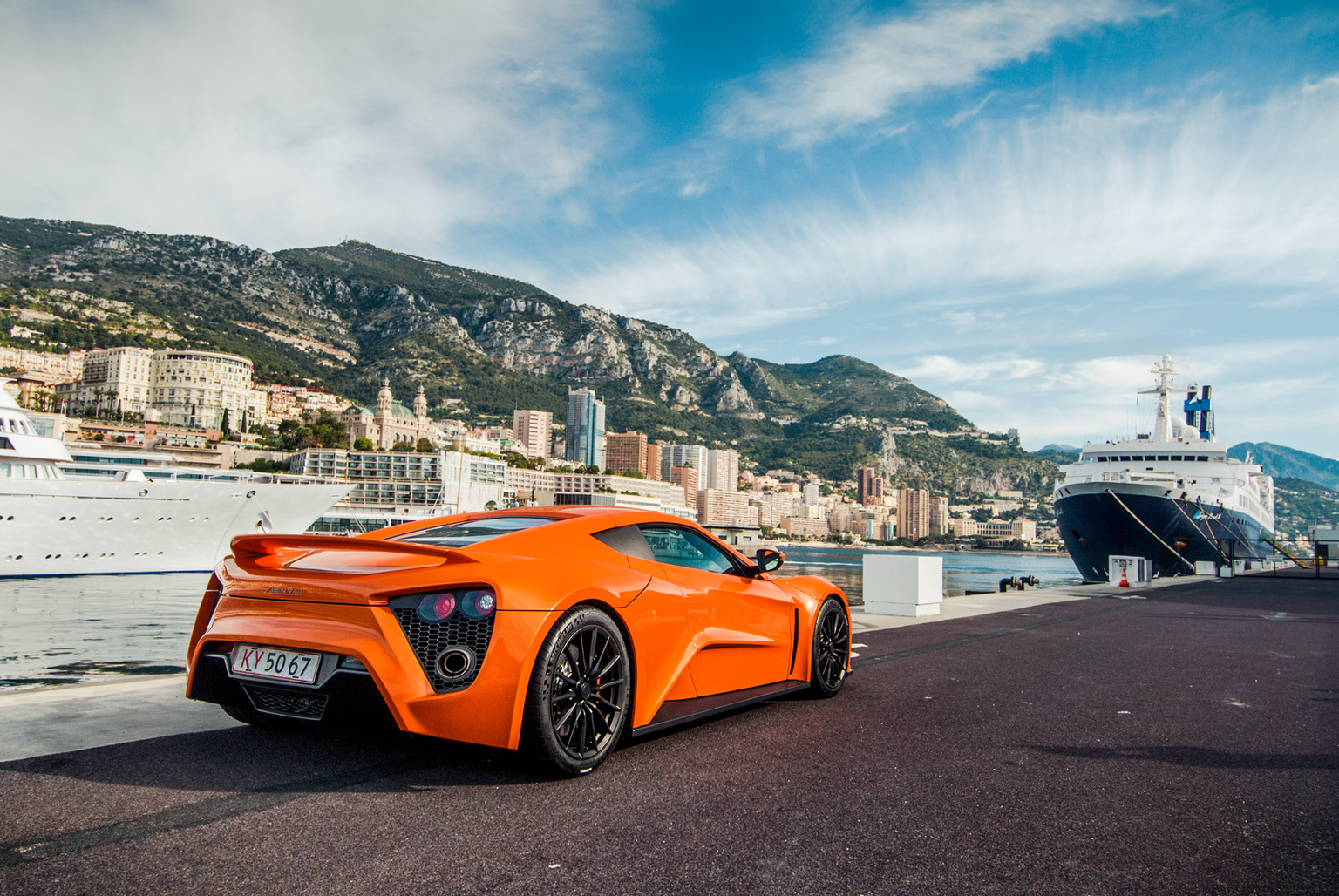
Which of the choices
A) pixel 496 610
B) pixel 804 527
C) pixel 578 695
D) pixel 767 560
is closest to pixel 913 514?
pixel 804 527

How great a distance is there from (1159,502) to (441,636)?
42.9 metres

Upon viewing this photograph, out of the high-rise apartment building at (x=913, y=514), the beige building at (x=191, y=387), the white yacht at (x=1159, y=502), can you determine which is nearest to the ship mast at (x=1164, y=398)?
the white yacht at (x=1159, y=502)

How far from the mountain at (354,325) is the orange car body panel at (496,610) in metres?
158

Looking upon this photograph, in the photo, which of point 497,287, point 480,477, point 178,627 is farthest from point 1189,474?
point 497,287

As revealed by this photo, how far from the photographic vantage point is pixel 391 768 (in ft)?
11.0

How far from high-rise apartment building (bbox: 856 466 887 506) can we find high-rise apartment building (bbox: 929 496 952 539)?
1658 centimetres

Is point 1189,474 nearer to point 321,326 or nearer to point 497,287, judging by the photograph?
point 321,326

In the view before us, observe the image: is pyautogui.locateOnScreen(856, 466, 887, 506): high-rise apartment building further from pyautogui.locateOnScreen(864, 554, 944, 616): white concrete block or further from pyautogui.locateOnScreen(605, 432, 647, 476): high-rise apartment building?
pyautogui.locateOnScreen(864, 554, 944, 616): white concrete block

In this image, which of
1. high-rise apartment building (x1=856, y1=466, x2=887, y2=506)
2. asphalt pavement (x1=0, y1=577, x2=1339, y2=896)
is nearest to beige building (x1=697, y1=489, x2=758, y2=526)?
high-rise apartment building (x1=856, y1=466, x2=887, y2=506)

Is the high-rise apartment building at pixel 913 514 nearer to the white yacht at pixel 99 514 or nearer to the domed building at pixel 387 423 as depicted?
the domed building at pixel 387 423

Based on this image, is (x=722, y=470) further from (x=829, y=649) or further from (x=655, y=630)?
(x=655, y=630)

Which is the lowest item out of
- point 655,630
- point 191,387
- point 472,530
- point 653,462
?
point 655,630

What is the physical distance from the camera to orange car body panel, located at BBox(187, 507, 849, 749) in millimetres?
2975

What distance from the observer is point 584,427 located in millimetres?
180125
